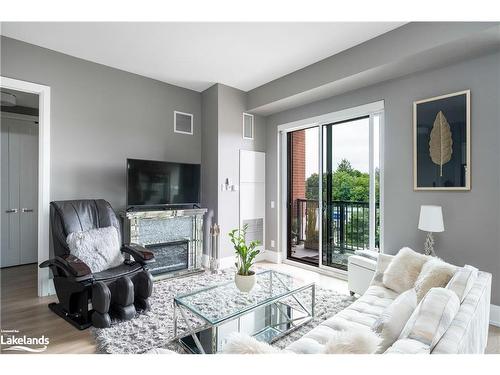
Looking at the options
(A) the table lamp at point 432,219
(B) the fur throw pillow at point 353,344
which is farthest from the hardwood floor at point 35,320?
(A) the table lamp at point 432,219

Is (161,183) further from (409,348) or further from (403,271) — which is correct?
(409,348)

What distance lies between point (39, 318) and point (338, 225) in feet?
12.2

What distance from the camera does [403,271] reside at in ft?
7.38

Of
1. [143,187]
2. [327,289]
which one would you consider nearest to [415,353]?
[327,289]

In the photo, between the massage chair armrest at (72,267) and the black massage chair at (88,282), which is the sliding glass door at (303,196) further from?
the massage chair armrest at (72,267)

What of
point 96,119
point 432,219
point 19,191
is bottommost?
point 432,219

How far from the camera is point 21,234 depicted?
4.32m

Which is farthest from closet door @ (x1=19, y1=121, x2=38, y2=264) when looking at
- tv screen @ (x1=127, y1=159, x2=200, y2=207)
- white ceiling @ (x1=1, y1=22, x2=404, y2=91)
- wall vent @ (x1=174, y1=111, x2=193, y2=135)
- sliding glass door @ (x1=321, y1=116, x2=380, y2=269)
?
sliding glass door @ (x1=321, y1=116, x2=380, y2=269)

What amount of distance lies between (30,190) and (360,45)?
17.7ft

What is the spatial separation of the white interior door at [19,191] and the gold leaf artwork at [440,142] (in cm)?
586

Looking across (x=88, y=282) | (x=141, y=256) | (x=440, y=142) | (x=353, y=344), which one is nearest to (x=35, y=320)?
(x=88, y=282)

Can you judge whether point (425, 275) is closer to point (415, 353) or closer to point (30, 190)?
A: point (415, 353)

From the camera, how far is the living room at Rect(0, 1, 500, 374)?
82.4 inches
